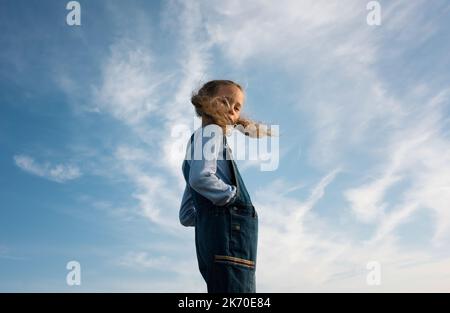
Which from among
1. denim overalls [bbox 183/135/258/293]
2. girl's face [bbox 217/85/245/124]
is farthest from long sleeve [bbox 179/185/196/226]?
girl's face [bbox 217/85/245/124]

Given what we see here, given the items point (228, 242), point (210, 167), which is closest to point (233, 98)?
point (210, 167)

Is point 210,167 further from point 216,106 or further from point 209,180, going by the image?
point 216,106

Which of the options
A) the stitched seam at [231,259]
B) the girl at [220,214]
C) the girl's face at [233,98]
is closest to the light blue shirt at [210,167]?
the girl at [220,214]

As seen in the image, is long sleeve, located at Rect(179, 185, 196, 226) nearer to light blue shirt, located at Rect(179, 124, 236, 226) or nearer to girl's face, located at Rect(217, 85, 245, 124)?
light blue shirt, located at Rect(179, 124, 236, 226)

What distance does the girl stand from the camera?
4.13 m

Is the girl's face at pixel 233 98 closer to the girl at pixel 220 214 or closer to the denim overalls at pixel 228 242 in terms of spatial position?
the girl at pixel 220 214

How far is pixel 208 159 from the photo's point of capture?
4.34 metres

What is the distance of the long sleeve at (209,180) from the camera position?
420 cm

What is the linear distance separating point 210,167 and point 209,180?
0.14m

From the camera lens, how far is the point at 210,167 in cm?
430

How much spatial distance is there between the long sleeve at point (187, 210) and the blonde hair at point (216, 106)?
0.76m

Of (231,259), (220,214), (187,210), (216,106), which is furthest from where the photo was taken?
(187,210)
